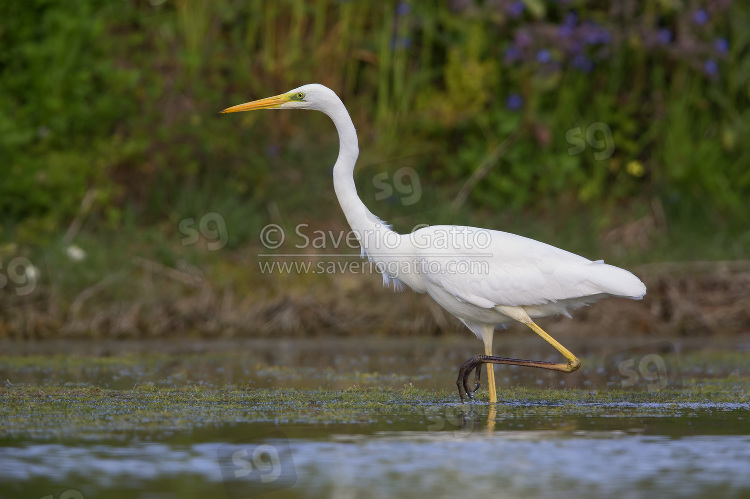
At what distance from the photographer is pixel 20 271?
10438 millimetres

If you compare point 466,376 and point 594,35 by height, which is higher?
point 594,35

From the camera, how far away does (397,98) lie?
1284 cm

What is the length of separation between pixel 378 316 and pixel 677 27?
502 cm

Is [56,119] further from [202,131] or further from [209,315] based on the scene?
[209,315]

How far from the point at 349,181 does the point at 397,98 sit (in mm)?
5015

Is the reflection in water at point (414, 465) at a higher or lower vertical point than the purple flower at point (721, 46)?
lower

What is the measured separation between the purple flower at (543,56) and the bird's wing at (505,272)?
511 cm

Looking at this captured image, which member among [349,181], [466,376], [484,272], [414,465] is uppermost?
[349,181]

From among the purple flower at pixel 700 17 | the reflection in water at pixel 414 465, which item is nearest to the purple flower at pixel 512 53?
the purple flower at pixel 700 17

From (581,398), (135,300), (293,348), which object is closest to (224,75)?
(135,300)

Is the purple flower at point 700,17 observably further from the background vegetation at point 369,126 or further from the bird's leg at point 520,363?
the bird's leg at point 520,363

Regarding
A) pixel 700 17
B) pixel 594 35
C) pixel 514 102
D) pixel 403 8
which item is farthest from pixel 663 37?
pixel 403 8

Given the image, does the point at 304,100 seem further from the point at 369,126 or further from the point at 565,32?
the point at 565,32

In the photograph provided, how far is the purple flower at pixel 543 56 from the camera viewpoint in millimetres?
12383
